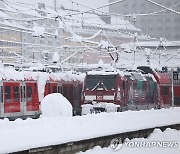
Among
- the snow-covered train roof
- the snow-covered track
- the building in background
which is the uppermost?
the building in background

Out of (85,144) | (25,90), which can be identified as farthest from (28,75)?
(85,144)

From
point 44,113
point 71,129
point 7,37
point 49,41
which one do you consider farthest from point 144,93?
point 49,41

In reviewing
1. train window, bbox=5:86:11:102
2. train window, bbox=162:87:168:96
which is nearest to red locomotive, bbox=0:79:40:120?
train window, bbox=5:86:11:102

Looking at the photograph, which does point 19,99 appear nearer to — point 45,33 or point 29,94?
point 29,94

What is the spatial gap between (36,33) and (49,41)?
5631 centimetres

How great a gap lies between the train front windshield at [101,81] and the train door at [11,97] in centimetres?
400

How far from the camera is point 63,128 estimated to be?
1436 cm

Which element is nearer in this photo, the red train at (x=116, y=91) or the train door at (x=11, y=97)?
the train door at (x=11, y=97)

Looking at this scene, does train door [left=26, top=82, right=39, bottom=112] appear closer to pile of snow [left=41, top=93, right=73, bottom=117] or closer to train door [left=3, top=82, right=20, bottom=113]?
train door [left=3, top=82, right=20, bottom=113]

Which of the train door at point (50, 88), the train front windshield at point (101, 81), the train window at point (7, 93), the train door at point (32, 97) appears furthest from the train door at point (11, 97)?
the train front windshield at point (101, 81)

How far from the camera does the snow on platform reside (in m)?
12.0

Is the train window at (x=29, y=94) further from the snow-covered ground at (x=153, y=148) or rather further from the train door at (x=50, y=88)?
the snow-covered ground at (x=153, y=148)

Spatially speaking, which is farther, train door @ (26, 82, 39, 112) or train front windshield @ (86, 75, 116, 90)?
train door @ (26, 82, 39, 112)

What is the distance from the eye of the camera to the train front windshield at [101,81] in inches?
1003
